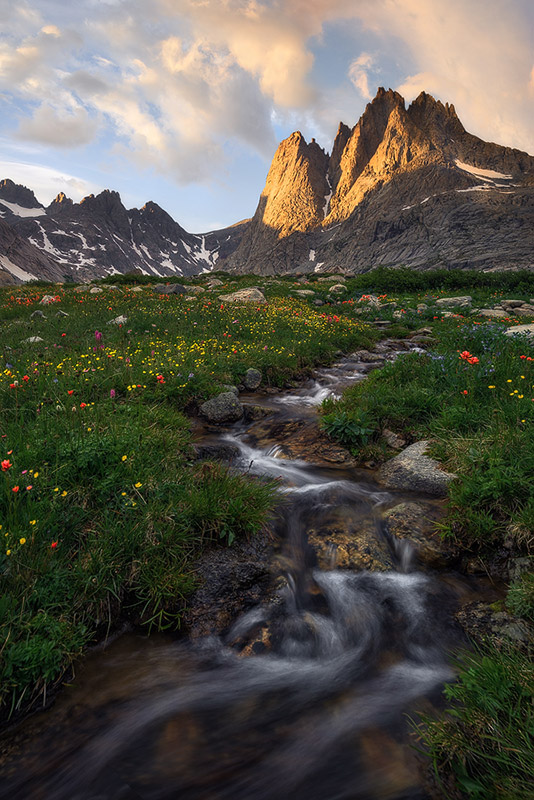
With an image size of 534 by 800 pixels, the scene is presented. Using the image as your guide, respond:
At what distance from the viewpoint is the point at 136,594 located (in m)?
3.19

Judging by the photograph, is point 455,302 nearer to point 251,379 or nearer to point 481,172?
point 251,379

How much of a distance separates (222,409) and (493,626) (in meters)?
5.04

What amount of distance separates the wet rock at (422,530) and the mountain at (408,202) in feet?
314

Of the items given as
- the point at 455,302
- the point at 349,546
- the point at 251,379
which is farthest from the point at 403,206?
the point at 349,546

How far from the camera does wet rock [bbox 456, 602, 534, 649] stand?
2.77 meters

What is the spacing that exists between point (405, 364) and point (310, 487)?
159 inches

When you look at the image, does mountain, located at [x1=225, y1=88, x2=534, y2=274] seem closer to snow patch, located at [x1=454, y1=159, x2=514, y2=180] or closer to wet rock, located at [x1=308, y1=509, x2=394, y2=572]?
snow patch, located at [x1=454, y1=159, x2=514, y2=180]

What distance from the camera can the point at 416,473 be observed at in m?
4.87

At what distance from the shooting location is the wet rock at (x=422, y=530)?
3.81 m

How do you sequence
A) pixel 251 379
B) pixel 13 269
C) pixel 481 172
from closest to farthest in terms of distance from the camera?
pixel 251 379 < pixel 481 172 < pixel 13 269

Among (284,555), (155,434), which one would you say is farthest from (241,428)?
(284,555)

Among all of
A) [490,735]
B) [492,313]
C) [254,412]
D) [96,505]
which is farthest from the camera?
[492,313]

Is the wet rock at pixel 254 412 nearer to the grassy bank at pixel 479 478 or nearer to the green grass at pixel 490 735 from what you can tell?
the grassy bank at pixel 479 478

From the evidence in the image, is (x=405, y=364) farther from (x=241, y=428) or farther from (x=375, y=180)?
(x=375, y=180)
